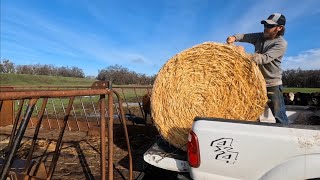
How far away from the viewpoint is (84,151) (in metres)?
6.17

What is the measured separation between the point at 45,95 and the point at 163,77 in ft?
5.92

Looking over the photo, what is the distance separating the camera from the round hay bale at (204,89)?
148 inches

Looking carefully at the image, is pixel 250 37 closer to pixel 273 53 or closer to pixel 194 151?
pixel 273 53

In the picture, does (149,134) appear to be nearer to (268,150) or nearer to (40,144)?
(40,144)

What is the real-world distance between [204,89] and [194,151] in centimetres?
113

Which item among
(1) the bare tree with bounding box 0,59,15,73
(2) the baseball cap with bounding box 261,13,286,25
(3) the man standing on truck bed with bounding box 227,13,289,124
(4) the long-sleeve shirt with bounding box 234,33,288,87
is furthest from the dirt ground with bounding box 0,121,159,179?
(1) the bare tree with bounding box 0,59,15,73

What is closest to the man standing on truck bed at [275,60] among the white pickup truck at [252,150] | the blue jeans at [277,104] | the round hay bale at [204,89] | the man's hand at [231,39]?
the blue jeans at [277,104]

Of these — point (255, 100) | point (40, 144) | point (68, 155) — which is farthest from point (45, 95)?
point (40, 144)

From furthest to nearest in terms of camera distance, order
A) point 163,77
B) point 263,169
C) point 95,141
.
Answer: point 95,141
point 163,77
point 263,169

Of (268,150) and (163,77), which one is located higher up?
(163,77)

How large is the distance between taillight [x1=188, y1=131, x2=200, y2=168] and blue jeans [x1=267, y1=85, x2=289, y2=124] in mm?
1820

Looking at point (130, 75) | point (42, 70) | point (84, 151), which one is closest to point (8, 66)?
point (42, 70)

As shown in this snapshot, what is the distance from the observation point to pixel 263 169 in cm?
280

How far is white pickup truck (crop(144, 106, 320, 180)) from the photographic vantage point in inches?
106
